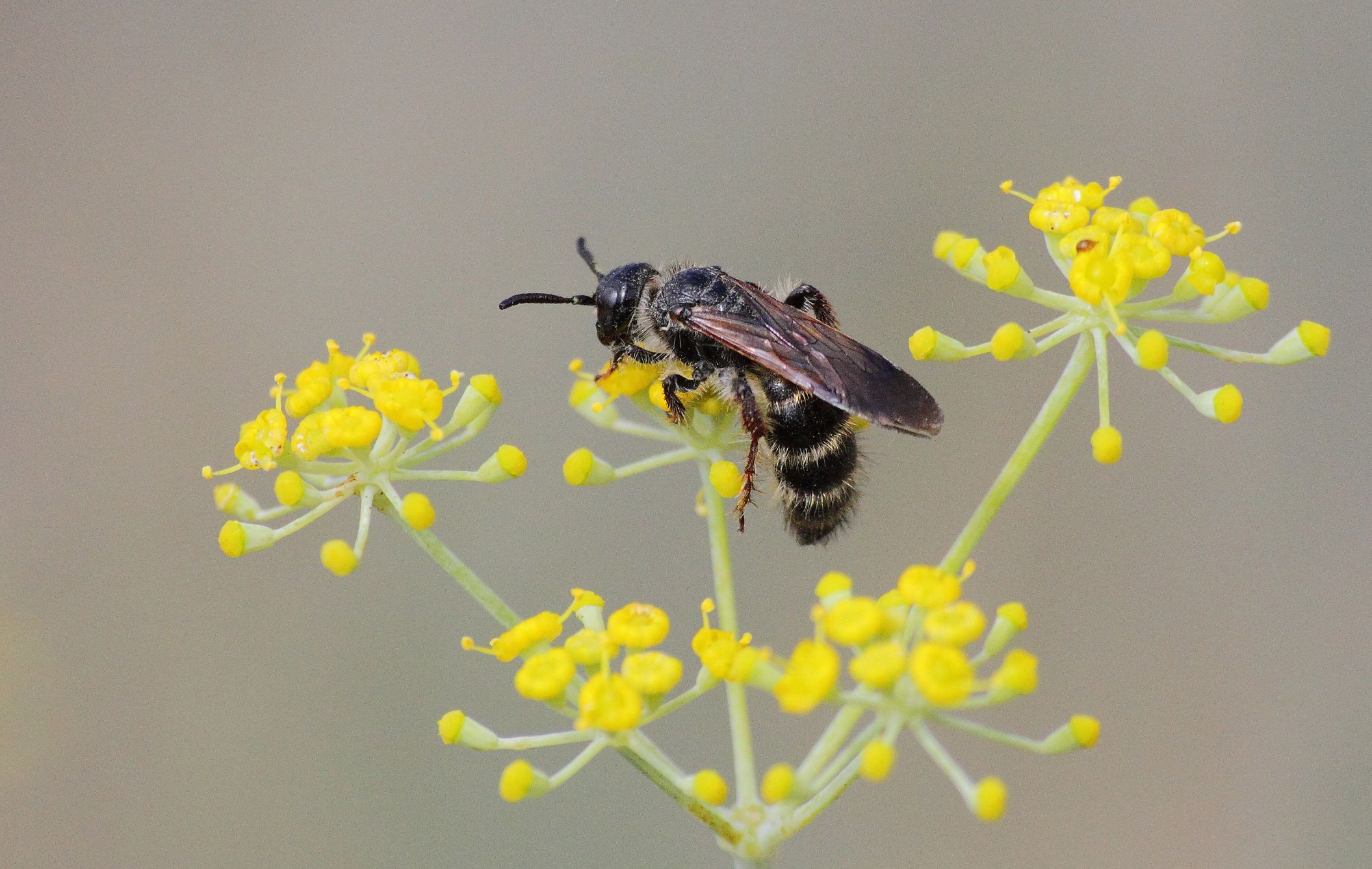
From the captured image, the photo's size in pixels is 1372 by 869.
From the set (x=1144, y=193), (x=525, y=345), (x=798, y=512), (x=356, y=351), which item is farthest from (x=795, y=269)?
(x=798, y=512)

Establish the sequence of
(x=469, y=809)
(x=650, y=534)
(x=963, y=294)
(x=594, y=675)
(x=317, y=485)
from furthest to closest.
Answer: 1. (x=963, y=294)
2. (x=650, y=534)
3. (x=469, y=809)
4. (x=317, y=485)
5. (x=594, y=675)

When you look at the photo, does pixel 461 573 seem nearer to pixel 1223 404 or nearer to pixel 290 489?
pixel 290 489

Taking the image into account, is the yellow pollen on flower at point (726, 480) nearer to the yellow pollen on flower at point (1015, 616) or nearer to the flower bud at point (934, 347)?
the flower bud at point (934, 347)

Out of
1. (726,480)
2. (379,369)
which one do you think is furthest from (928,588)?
(379,369)

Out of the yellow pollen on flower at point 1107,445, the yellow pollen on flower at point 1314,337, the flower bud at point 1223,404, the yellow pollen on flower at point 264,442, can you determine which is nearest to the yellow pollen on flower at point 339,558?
the yellow pollen on flower at point 264,442

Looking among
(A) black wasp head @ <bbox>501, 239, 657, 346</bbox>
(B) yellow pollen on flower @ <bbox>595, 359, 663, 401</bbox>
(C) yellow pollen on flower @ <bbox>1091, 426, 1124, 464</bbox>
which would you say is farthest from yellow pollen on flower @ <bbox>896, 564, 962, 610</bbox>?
(A) black wasp head @ <bbox>501, 239, 657, 346</bbox>

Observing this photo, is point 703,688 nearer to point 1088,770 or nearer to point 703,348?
point 703,348
